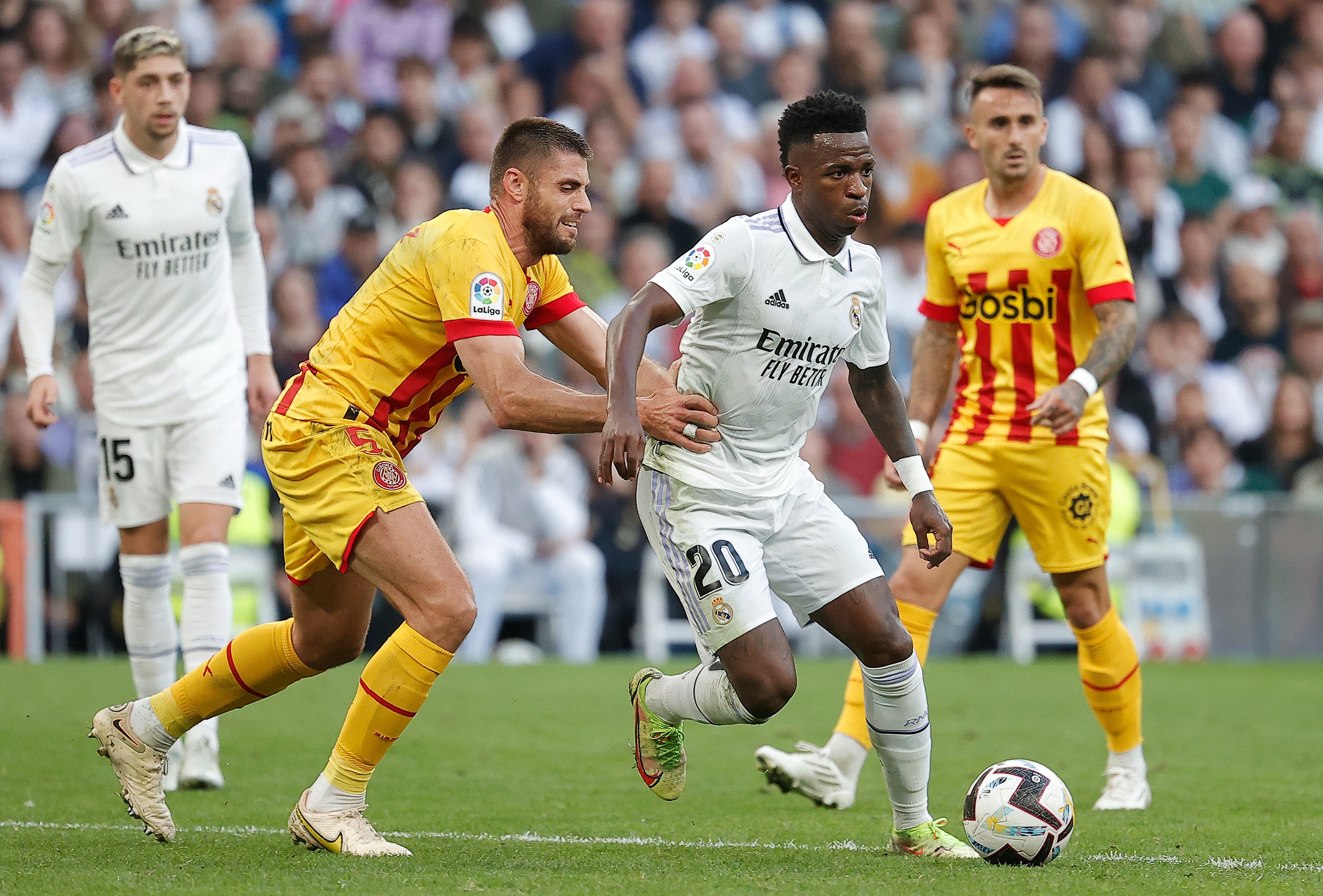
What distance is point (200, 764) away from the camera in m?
6.83

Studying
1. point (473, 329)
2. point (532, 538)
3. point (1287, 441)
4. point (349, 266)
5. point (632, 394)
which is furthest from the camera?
point (1287, 441)

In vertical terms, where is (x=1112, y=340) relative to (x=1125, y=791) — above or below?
above

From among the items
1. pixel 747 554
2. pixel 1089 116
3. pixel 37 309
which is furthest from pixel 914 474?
pixel 1089 116

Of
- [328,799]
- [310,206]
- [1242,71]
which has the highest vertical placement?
[1242,71]

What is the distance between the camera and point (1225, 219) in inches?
651

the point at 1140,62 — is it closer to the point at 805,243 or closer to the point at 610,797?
the point at 610,797

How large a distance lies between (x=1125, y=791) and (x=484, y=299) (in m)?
3.38

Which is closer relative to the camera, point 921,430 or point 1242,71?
point 921,430

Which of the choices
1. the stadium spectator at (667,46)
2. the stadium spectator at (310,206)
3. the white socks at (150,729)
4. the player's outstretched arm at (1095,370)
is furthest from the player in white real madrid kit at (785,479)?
the stadium spectator at (667,46)

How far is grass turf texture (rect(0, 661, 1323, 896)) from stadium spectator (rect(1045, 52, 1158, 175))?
22.6 feet

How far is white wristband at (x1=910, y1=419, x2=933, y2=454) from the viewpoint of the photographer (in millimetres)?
6754

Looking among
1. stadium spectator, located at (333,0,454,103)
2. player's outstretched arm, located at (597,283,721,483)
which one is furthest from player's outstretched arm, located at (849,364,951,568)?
stadium spectator, located at (333,0,454,103)

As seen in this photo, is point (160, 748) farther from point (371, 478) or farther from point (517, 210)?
point (517, 210)

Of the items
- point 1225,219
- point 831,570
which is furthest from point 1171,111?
point 831,570
